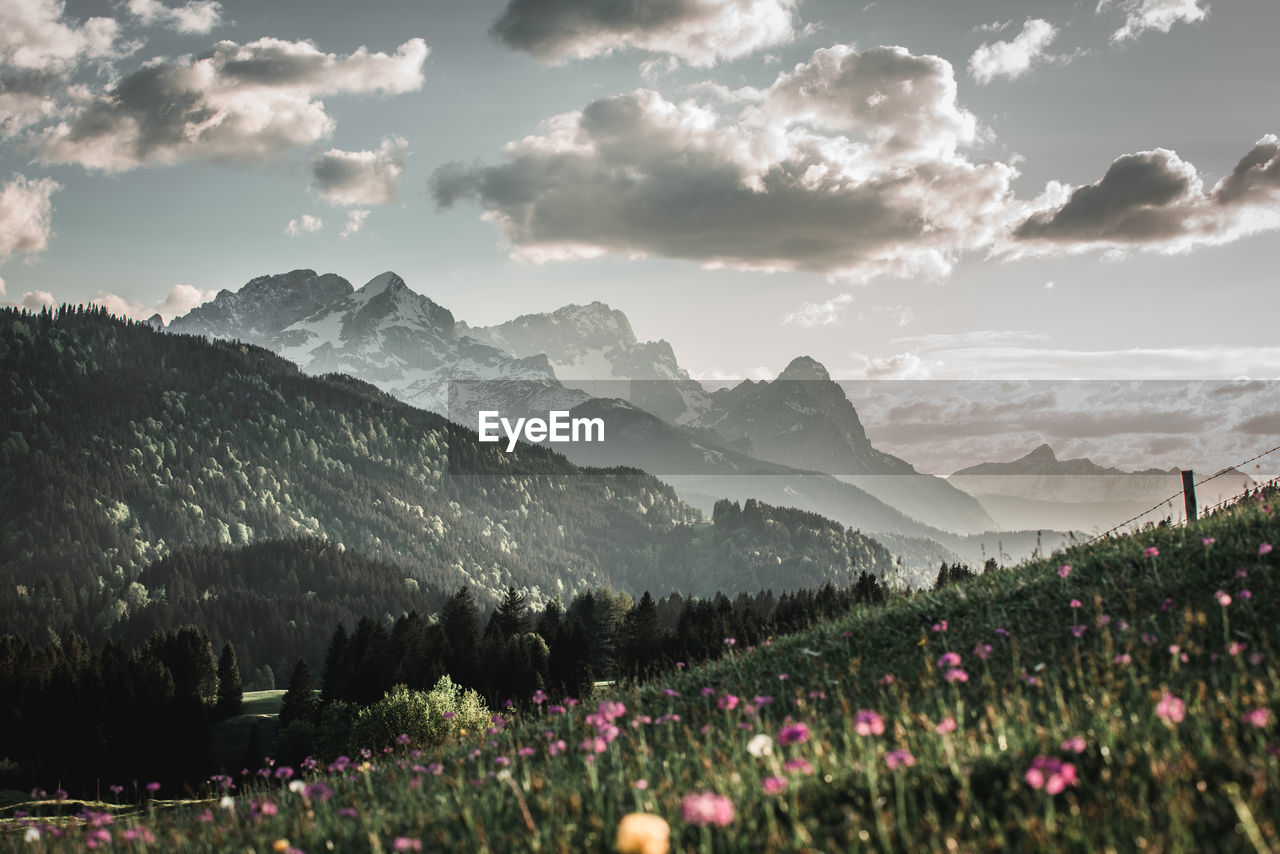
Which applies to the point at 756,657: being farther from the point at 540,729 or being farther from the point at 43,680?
the point at 43,680

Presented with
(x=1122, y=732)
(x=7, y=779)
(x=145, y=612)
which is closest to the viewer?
(x=1122, y=732)

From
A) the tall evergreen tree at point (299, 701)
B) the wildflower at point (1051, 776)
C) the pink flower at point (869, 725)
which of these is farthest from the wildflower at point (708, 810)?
the tall evergreen tree at point (299, 701)

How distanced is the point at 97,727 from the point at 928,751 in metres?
92.2

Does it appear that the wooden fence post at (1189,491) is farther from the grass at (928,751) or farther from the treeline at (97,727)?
the treeline at (97,727)

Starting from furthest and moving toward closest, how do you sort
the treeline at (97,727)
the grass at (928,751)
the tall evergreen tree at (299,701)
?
the tall evergreen tree at (299,701), the treeline at (97,727), the grass at (928,751)

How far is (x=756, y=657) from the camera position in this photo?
15297 mm

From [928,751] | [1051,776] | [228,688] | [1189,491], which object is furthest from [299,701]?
[1051,776]

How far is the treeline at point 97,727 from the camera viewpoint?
3019 inches

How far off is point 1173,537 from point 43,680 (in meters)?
102

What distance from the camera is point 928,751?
7.36 metres

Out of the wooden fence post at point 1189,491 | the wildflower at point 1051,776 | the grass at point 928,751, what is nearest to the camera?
the wildflower at point 1051,776

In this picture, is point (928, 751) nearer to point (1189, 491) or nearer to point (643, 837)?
point (643, 837)

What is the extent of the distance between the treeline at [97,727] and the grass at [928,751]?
75.8 meters

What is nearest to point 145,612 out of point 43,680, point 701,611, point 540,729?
point 43,680
